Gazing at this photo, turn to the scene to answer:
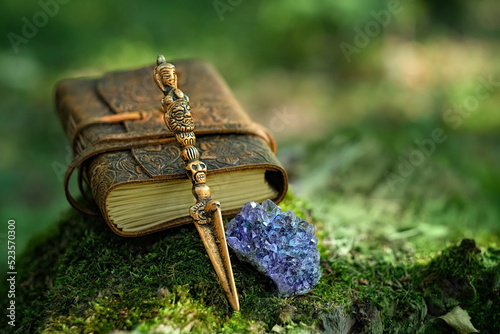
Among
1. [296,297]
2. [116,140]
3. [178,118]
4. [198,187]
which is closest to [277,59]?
[116,140]

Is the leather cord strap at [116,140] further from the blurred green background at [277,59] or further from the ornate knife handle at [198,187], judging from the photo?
the blurred green background at [277,59]

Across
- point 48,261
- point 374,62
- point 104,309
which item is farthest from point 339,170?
point 374,62

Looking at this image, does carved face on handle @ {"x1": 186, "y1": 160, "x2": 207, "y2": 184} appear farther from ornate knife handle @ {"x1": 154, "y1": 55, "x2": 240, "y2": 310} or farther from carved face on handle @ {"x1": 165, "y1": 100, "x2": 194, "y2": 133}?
carved face on handle @ {"x1": 165, "y1": 100, "x2": 194, "y2": 133}

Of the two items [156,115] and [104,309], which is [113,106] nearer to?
[156,115]

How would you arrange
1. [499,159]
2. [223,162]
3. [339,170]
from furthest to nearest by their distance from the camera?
1. [499,159]
2. [339,170]
3. [223,162]

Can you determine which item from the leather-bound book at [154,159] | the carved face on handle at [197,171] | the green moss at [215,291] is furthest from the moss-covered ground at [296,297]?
the carved face on handle at [197,171]

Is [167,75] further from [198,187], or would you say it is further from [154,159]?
[198,187]
